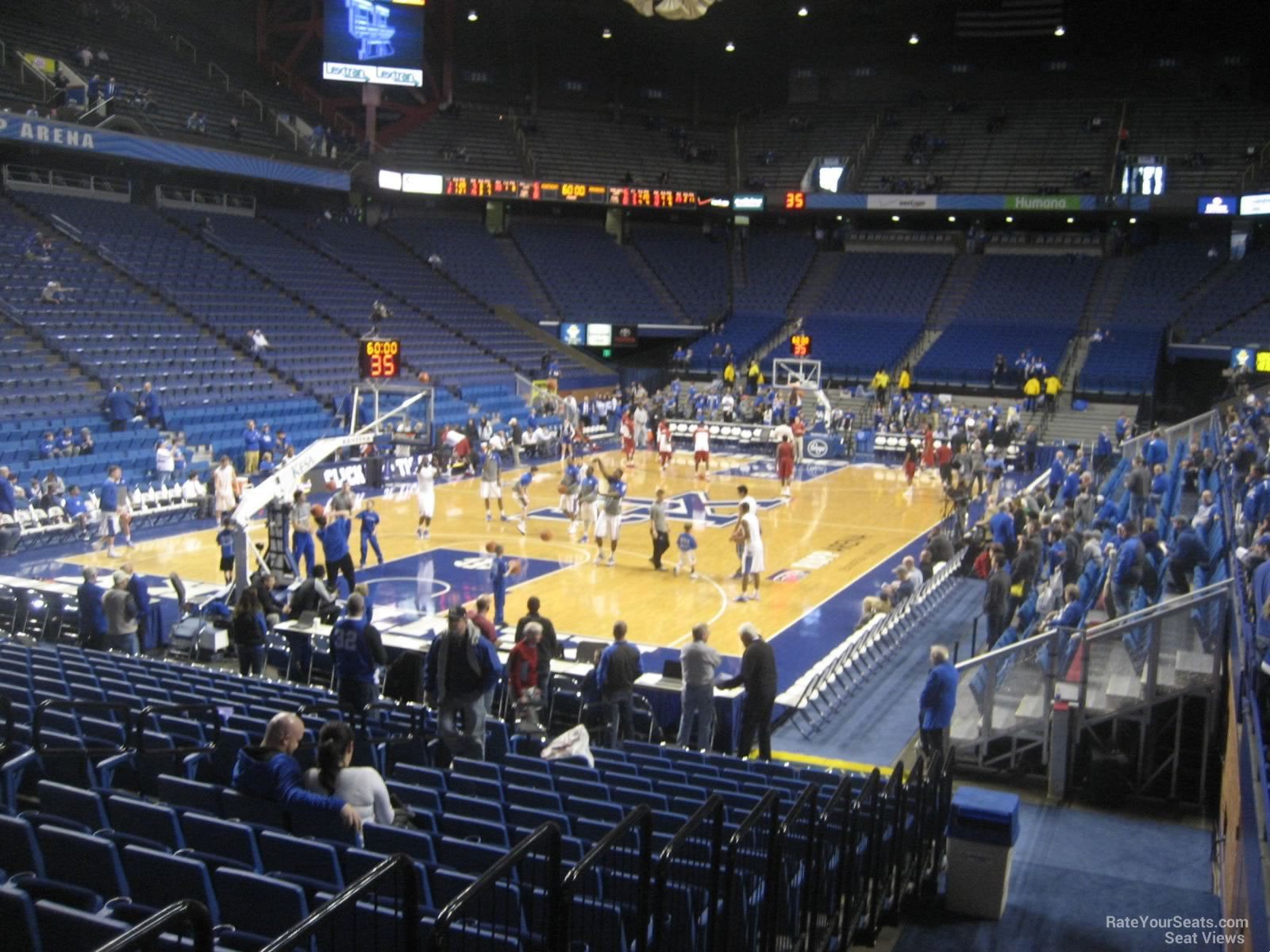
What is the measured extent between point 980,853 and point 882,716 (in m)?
5.63

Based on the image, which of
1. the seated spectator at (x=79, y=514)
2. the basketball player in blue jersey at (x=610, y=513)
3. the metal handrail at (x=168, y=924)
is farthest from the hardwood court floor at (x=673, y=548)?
the metal handrail at (x=168, y=924)

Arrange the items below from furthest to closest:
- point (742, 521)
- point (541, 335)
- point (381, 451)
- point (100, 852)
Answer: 1. point (541, 335)
2. point (381, 451)
3. point (742, 521)
4. point (100, 852)

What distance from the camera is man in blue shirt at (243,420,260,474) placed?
89.9ft

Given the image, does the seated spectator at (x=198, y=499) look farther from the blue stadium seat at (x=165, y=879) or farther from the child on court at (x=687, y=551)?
the blue stadium seat at (x=165, y=879)

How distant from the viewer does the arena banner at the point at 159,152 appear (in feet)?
101

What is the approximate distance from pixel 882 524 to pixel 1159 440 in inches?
238

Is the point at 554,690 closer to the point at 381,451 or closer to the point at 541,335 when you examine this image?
the point at 381,451

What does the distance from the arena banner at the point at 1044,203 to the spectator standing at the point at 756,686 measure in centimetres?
3873

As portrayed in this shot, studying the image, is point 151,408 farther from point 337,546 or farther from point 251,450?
point 337,546

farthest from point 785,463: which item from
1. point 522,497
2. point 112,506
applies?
point 112,506

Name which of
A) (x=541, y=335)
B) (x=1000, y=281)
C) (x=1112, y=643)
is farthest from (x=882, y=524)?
(x=1000, y=281)

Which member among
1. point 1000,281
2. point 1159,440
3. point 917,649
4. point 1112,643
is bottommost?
point 917,649

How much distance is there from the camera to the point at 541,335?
4600 centimetres

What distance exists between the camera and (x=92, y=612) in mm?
13570
